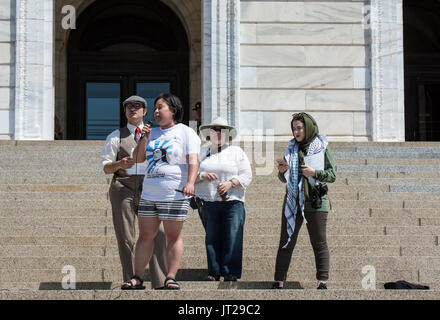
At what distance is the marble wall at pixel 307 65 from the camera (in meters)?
16.0

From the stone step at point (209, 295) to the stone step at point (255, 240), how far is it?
8.00 ft

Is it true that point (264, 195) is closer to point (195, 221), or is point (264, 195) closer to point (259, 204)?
point (259, 204)

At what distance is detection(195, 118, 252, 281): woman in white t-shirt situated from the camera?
24.8ft

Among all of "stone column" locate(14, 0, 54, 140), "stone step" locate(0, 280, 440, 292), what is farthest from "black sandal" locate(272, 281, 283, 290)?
A: "stone column" locate(14, 0, 54, 140)

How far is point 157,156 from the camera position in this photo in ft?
21.1

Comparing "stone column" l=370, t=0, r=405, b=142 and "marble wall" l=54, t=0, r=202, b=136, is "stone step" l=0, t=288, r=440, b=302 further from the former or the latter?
"marble wall" l=54, t=0, r=202, b=136

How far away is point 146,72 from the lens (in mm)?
21766

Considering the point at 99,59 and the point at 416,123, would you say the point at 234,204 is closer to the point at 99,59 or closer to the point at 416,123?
the point at 99,59

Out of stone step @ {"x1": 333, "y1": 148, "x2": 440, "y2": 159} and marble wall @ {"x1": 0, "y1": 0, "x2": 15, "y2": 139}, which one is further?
marble wall @ {"x1": 0, "y1": 0, "x2": 15, "y2": 139}

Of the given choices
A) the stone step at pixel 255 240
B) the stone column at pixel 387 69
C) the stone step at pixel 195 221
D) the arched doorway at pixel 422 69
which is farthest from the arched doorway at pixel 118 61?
the stone step at pixel 255 240

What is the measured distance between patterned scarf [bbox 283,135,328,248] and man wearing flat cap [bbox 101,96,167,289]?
1.24 meters

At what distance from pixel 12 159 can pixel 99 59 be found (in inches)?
393

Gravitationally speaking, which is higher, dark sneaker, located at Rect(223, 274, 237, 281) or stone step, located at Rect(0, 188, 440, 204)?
stone step, located at Rect(0, 188, 440, 204)

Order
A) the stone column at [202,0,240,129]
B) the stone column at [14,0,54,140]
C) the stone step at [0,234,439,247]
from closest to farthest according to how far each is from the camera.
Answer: the stone step at [0,234,439,247]
the stone column at [14,0,54,140]
the stone column at [202,0,240,129]
